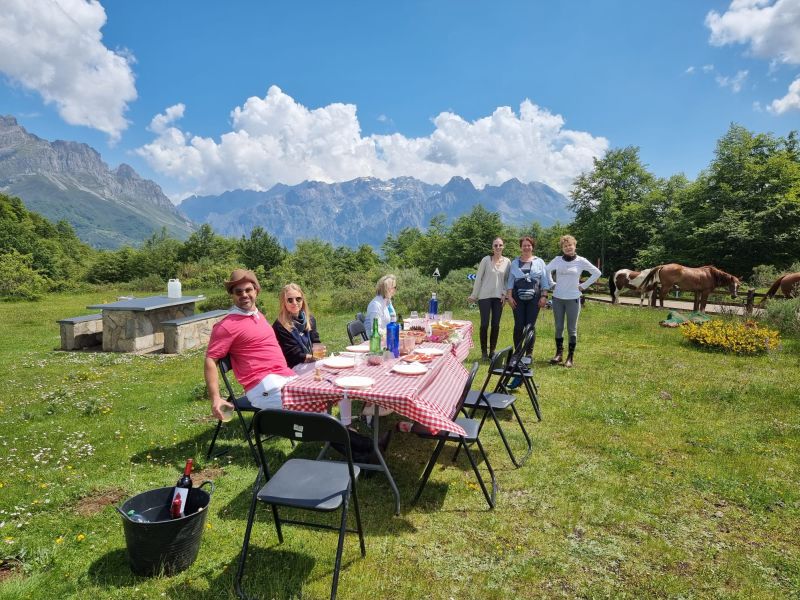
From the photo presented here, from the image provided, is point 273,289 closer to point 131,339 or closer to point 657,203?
point 131,339

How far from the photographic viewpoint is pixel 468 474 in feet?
14.0

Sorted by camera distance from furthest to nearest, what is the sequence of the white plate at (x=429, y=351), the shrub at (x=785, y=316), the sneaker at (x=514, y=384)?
1. the shrub at (x=785, y=316)
2. the sneaker at (x=514, y=384)
3. the white plate at (x=429, y=351)

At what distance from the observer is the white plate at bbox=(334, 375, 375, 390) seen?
3.37 meters

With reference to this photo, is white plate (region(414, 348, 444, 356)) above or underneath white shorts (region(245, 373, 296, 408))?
above

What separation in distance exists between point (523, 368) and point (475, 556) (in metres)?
3.09

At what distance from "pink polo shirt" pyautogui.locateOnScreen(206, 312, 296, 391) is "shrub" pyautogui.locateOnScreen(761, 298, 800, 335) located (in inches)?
465

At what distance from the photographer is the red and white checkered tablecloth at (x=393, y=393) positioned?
10.7 ft

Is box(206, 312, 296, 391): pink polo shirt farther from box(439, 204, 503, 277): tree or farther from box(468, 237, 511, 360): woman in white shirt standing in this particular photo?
box(439, 204, 503, 277): tree

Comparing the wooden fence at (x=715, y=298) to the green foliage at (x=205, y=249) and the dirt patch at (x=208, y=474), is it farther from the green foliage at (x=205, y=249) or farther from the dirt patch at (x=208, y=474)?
the green foliage at (x=205, y=249)

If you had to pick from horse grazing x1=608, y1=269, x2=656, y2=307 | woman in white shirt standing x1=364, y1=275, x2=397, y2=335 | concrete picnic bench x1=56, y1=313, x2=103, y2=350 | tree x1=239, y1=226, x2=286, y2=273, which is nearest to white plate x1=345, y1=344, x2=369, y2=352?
woman in white shirt standing x1=364, y1=275, x2=397, y2=335

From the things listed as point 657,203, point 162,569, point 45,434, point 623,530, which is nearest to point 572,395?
point 623,530

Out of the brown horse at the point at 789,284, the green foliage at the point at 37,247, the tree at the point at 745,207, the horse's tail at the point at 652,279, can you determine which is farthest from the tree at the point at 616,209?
the green foliage at the point at 37,247

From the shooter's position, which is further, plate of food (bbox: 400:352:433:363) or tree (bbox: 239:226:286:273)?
tree (bbox: 239:226:286:273)

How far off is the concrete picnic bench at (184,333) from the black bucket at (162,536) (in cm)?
756
